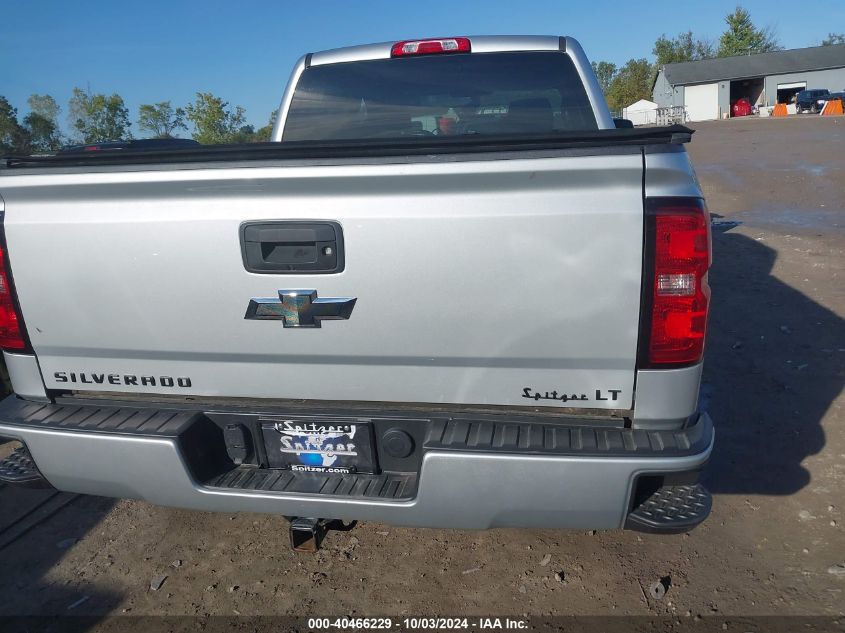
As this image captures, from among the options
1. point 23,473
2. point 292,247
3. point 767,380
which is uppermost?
point 292,247

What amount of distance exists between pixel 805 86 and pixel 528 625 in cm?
7350

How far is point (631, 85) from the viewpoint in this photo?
83.1 meters

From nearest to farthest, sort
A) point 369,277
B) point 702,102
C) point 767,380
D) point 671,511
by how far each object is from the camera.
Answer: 1. point 369,277
2. point 671,511
3. point 767,380
4. point 702,102

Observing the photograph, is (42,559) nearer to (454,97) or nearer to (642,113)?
(454,97)

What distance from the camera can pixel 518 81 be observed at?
371cm

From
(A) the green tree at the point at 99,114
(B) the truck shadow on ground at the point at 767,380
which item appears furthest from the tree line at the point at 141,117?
(B) the truck shadow on ground at the point at 767,380

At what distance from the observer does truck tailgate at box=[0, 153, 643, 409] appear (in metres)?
2.07

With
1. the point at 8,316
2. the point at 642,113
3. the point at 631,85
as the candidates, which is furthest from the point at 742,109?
the point at 8,316

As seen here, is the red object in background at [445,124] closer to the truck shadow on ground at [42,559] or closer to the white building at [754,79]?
the truck shadow on ground at [42,559]

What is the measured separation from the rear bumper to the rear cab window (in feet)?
6.59

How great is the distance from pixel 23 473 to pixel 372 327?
5.43ft

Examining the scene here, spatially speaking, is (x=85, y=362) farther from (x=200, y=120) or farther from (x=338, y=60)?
(x=200, y=120)

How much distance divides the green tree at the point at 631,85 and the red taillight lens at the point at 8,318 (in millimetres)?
81388

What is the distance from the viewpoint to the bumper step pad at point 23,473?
263 centimetres
